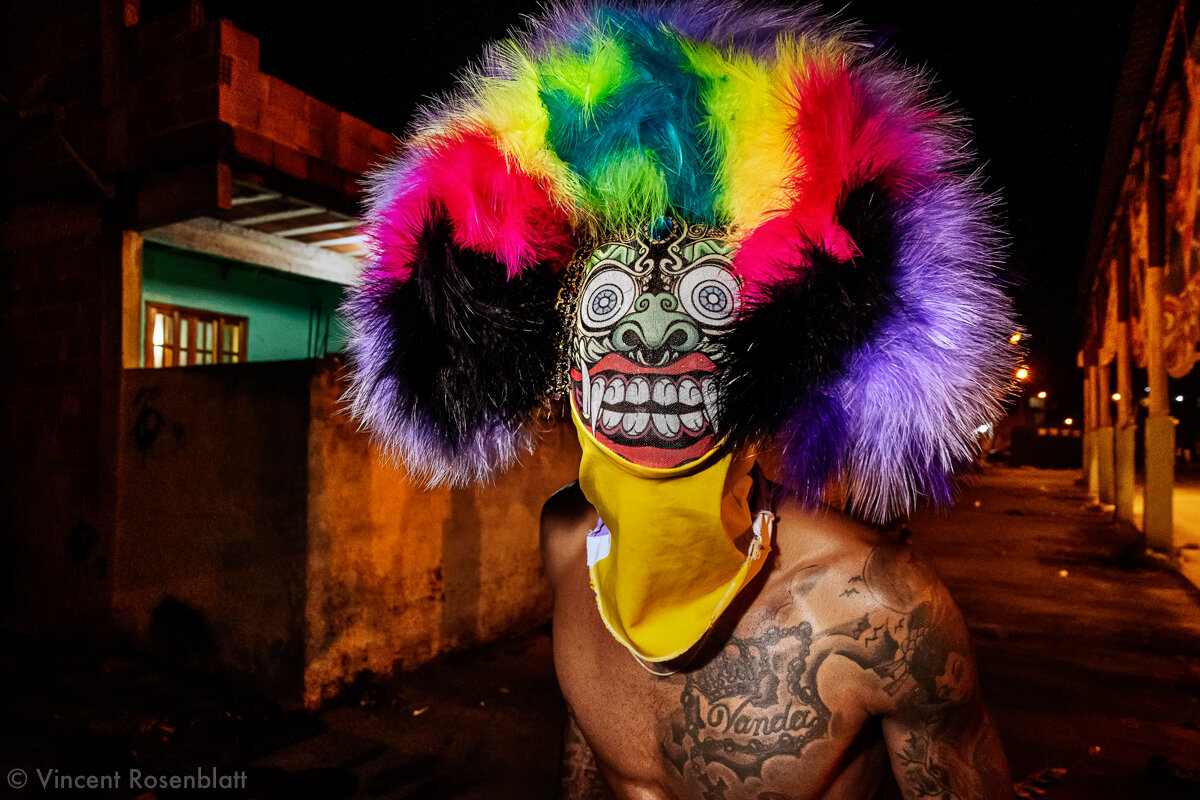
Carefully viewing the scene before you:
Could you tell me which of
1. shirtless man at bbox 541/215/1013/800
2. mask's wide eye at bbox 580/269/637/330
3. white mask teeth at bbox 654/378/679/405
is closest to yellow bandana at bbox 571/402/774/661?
shirtless man at bbox 541/215/1013/800

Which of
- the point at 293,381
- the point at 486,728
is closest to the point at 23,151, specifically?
the point at 293,381

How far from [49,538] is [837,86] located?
754 cm

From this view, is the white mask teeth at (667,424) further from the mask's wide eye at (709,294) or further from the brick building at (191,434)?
the brick building at (191,434)

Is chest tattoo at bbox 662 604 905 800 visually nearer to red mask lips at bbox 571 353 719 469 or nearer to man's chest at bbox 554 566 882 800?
man's chest at bbox 554 566 882 800

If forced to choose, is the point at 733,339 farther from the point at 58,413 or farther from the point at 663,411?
the point at 58,413

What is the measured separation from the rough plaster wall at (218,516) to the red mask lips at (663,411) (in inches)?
148

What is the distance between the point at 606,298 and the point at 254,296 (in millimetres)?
9705

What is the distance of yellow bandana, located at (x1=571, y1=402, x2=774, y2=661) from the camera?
1.26 m

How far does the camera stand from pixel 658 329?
1268mm

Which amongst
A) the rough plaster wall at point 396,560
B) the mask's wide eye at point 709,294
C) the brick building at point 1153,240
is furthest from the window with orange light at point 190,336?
the brick building at point 1153,240

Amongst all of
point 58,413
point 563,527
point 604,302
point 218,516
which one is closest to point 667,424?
point 604,302

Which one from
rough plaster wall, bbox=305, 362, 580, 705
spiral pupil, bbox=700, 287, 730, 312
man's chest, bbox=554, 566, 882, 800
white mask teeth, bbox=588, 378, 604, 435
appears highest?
spiral pupil, bbox=700, 287, 730, 312

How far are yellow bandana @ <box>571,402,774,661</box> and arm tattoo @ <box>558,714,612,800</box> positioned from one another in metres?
0.54

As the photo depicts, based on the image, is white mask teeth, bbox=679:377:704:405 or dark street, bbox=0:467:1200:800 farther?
dark street, bbox=0:467:1200:800
